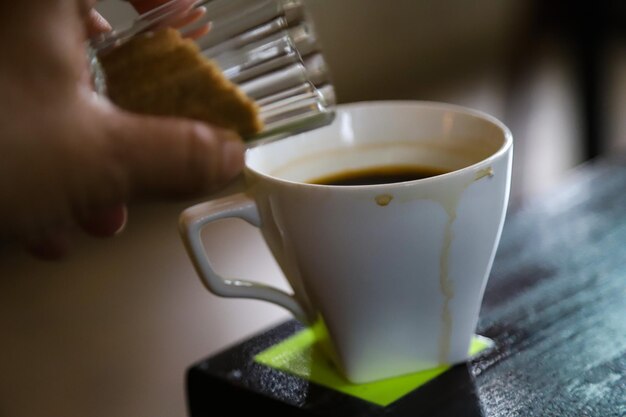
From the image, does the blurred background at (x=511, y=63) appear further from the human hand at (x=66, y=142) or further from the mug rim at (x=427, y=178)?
the human hand at (x=66, y=142)

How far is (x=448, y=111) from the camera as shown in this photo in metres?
0.51

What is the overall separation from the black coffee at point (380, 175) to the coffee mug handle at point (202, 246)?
63 millimetres

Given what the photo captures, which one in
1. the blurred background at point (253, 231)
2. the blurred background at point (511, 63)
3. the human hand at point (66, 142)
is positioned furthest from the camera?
the blurred background at point (511, 63)

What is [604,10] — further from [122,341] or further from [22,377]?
[22,377]

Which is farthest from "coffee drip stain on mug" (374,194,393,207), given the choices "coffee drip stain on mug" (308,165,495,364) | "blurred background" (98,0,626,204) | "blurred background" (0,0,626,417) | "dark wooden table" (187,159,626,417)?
"blurred background" (98,0,626,204)

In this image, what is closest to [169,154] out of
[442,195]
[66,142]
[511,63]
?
[66,142]

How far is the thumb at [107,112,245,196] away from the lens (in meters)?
0.32

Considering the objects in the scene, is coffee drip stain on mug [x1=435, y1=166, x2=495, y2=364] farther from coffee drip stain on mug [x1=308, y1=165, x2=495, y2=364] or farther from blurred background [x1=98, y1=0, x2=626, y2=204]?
blurred background [x1=98, y1=0, x2=626, y2=204]

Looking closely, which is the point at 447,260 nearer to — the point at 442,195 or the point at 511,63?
the point at 442,195

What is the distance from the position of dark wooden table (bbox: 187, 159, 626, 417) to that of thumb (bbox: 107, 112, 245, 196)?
0.15 m

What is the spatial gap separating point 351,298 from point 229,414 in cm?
10

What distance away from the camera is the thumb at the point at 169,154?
32 centimetres

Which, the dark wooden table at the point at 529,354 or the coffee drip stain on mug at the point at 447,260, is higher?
the coffee drip stain on mug at the point at 447,260

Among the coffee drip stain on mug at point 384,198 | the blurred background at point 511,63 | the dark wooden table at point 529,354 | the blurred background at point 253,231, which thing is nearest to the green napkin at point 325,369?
the dark wooden table at point 529,354
